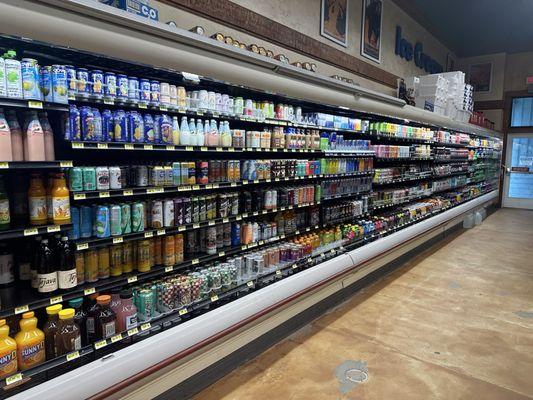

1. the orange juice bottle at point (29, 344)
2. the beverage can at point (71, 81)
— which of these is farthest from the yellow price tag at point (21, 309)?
the beverage can at point (71, 81)

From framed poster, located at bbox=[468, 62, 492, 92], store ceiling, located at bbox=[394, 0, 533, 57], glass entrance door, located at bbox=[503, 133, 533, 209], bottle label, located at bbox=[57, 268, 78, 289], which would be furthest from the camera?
glass entrance door, located at bbox=[503, 133, 533, 209]

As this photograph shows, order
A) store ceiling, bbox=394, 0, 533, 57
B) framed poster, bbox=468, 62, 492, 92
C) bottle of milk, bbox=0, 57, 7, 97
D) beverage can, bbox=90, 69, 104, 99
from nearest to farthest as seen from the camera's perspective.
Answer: bottle of milk, bbox=0, 57, 7, 97
beverage can, bbox=90, 69, 104, 99
store ceiling, bbox=394, 0, 533, 57
framed poster, bbox=468, 62, 492, 92

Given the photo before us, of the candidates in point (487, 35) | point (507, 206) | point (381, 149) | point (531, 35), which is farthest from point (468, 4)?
point (507, 206)

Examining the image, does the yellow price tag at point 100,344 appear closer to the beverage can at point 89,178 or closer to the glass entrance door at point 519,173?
the beverage can at point 89,178

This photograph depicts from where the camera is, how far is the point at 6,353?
70.9 inches

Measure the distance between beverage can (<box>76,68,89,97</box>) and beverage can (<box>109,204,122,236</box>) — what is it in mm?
700

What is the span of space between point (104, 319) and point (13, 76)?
1403mm

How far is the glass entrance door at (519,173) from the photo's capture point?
1206 centimetres

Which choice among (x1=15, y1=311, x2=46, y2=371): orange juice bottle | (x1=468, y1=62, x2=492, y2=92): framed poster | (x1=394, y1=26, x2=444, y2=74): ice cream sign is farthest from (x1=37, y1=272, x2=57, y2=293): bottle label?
(x1=468, y1=62, x2=492, y2=92): framed poster

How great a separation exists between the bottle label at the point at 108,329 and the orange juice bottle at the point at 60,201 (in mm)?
661

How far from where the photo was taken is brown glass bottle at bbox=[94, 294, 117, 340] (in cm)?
219

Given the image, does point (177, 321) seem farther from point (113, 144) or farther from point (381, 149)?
point (381, 149)

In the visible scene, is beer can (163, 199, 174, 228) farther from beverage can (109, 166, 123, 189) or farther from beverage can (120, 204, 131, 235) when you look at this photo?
beverage can (109, 166, 123, 189)

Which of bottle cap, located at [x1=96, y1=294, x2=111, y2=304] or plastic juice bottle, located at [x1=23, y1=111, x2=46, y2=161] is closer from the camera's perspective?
plastic juice bottle, located at [x1=23, y1=111, x2=46, y2=161]
